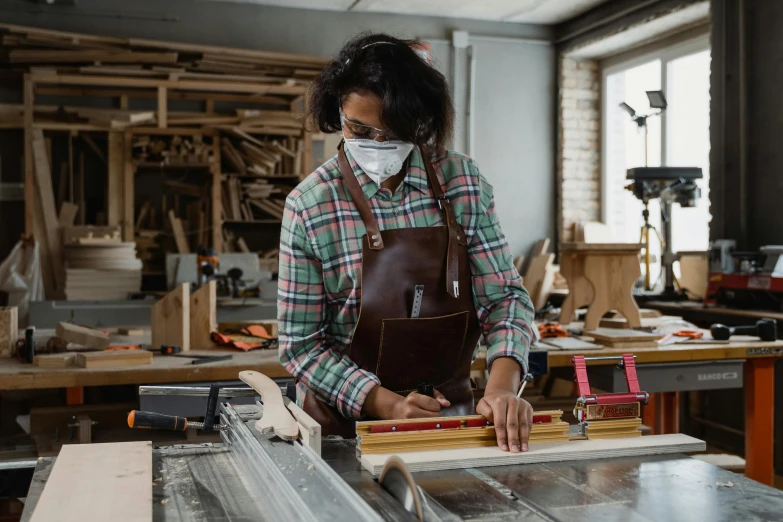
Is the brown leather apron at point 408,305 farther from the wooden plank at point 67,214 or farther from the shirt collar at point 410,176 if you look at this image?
the wooden plank at point 67,214

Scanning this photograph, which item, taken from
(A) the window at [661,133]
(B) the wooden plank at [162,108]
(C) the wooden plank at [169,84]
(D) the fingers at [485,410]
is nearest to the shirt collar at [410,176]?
(D) the fingers at [485,410]

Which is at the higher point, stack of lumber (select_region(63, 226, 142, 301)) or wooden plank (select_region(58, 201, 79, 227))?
wooden plank (select_region(58, 201, 79, 227))

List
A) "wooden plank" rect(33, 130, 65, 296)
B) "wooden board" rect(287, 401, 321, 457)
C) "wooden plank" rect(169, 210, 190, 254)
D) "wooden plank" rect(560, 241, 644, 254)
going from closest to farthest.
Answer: "wooden board" rect(287, 401, 321, 457) → "wooden plank" rect(560, 241, 644, 254) → "wooden plank" rect(33, 130, 65, 296) → "wooden plank" rect(169, 210, 190, 254)

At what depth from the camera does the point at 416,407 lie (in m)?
1.65

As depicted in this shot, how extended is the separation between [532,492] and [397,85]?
952 millimetres

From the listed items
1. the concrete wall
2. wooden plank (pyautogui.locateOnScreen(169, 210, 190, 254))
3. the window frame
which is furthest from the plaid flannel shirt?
the concrete wall

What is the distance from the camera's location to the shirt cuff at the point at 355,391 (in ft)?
5.78

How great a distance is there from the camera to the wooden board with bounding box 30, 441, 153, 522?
1119 mm

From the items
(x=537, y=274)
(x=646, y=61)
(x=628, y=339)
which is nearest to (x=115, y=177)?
(x=537, y=274)

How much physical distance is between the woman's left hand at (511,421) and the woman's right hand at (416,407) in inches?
7.0

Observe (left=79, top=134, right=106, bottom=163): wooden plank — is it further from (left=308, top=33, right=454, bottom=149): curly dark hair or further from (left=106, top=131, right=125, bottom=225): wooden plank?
(left=308, top=33, right=454, bottom=149): curly dark hair

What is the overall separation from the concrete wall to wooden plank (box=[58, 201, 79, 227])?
177 centimetres

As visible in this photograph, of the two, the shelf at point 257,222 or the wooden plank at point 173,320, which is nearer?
the wooden plank at point 173,320

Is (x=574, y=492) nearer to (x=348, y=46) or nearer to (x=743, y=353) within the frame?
(x=348, y=46)
